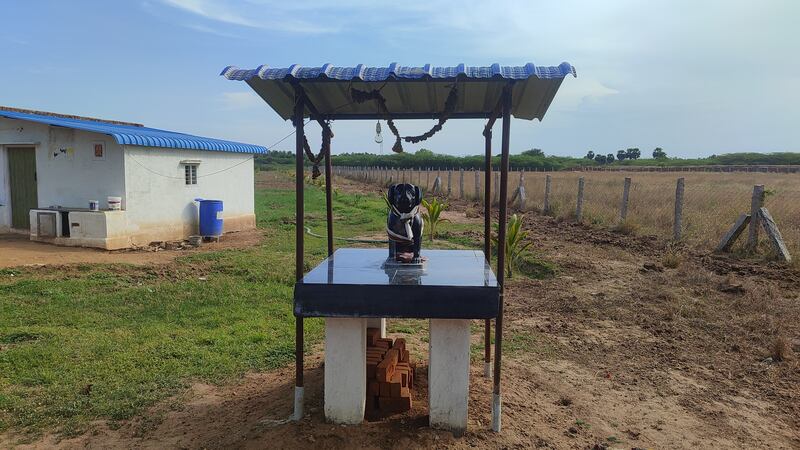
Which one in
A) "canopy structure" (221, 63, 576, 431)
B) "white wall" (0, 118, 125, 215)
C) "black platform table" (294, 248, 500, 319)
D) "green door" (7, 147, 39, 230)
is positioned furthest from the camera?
"green door" (7, 147, 39, 230)

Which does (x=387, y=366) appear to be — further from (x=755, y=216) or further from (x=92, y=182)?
(x=92, y=182)

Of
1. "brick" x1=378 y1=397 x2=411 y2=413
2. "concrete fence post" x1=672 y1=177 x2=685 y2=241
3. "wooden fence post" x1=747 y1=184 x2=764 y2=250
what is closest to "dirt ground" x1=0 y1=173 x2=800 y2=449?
"brick" x1=378 y1=397 x2=411 y2=413

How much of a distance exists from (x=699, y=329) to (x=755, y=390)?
5.26ft

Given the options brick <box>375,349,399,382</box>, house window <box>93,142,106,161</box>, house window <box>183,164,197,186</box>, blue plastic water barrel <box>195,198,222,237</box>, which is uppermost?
house window <box>93,142,106,161</box>

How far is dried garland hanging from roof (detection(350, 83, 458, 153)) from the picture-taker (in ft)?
12.5

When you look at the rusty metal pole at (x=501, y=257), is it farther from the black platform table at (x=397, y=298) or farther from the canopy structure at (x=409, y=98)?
the black platform table at (x=397, y=298)

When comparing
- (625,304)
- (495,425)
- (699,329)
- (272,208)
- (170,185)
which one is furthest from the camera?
(272,208)

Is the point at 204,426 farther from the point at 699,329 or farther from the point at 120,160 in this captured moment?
the point at 120,160

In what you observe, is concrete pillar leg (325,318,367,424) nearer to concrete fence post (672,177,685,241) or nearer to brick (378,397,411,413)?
brick (378,397,411,413)

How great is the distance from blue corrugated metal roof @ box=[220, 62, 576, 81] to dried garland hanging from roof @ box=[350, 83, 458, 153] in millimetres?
398

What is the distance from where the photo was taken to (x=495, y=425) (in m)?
3.45

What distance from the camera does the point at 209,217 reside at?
1298 cm

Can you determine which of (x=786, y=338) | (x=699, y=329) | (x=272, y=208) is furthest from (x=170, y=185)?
(x=786, y=338)

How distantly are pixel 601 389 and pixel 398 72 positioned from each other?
2.99 m
